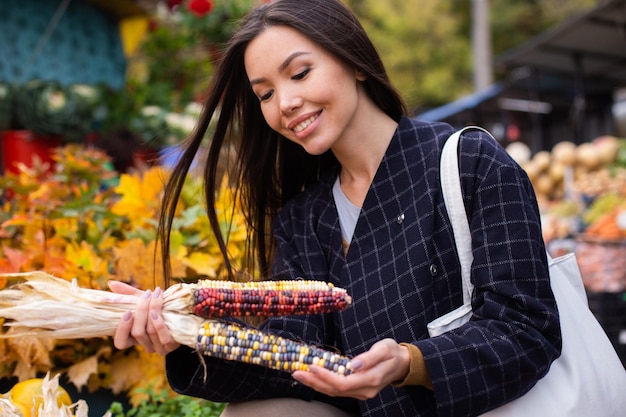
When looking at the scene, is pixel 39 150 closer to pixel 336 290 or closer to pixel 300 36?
pixel 300 36

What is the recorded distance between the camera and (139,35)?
781 centimetres

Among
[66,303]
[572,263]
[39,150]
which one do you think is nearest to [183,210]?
[66,303]

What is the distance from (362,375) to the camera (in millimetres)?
1737

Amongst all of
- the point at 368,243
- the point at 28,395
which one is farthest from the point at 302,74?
the point at 28,395

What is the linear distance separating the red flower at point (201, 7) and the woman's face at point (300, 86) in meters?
4.30

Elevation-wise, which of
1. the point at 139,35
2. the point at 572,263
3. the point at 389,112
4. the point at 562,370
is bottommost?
the point at 562,370

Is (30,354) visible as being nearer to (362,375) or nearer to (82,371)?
(82,371)

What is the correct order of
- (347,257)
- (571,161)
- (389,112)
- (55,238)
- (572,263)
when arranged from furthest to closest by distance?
(571,161) → (55,238) → (389,112) → (347,257) → (572,263)

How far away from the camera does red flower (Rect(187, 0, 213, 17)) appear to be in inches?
249

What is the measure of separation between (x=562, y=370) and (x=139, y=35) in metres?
6.68

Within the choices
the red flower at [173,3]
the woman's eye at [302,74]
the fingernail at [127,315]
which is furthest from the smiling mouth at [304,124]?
the red flower at [173,3]

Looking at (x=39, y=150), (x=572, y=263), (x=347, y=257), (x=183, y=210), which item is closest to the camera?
(x=572, y=263)

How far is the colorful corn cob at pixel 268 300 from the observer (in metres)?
1.87

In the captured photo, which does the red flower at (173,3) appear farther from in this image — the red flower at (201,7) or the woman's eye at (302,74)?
the woman's eye at (302,74)
